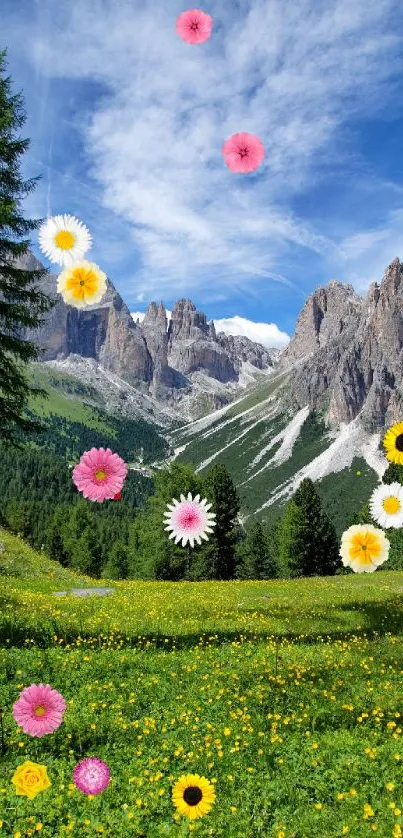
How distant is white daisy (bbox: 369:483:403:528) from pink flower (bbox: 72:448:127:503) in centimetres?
173

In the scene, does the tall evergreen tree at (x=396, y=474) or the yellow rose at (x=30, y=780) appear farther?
the tall evergreen tree at (x=396, y=474)

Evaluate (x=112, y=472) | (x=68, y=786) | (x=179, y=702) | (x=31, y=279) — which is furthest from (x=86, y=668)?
(x=31, y=279)

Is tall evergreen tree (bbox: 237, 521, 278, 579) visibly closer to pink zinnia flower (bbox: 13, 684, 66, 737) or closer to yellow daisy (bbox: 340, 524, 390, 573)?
yellow daisy (bbox: 340, 524, 390, 573)

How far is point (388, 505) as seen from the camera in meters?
3.54

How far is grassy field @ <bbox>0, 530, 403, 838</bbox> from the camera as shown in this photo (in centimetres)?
768

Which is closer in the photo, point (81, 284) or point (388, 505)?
point (81, 284)

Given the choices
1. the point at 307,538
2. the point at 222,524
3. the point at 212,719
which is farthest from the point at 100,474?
the point at 307,538

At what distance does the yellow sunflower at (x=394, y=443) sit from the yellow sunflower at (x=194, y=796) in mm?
2157

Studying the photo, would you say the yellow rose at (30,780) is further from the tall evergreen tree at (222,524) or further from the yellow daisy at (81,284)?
the tall evergreen tree at (222,524)

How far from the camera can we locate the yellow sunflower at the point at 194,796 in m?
2.98

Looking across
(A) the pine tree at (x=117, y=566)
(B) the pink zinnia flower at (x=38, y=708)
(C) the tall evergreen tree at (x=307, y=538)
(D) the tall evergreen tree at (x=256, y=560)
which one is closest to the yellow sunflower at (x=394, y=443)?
(B) the pink zinnia flower at (x=38, y=708)

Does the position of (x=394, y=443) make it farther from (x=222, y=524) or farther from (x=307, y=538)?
(x=307, y=538)

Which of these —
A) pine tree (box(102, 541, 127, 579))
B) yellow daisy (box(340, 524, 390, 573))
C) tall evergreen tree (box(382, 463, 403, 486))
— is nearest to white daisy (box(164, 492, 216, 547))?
yellow daisy (box(340, 524, 390, 573))

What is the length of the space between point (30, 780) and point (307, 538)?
3132 inches
